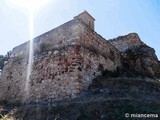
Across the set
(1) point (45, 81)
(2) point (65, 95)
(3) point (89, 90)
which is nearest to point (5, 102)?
Result: (1) point (45, 81)

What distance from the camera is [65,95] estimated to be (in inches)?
397

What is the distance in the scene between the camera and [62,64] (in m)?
10.9

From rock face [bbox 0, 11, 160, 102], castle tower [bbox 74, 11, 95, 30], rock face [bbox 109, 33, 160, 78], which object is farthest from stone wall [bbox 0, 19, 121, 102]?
castle tower [bbox 74, 11, 95, 30]

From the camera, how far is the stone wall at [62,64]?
10.4 metres

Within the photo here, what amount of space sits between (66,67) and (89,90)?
1.55 metres

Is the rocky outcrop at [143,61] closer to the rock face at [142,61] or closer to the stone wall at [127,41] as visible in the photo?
the rock face at [142,61]

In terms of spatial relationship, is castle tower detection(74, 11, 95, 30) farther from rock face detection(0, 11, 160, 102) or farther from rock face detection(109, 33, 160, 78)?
rock face detection(0, 11, 160, 102)

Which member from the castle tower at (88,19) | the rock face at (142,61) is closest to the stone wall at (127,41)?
the castle tower at (88,19)

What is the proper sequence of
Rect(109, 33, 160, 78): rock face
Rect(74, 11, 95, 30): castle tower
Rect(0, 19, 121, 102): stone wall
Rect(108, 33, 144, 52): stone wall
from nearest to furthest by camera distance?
Rect(0, 19, 121, 102): stone wall
Rect(109, 33, 160, 78): rock face
Rect(74, 11, 95, 30): castle tower
Rect(108, 33, 144, 52): stone wall

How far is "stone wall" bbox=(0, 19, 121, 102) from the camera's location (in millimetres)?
10398

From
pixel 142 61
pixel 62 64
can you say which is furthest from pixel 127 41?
pixel 62 64

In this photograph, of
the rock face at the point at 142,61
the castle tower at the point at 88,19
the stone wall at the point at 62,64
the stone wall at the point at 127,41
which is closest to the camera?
the stone wall at the point at 62,64

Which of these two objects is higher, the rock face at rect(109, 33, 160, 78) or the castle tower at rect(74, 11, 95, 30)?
the castle tower at rect(74, 11, 95, 30)

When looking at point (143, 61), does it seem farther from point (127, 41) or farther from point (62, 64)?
point (127, 41)
